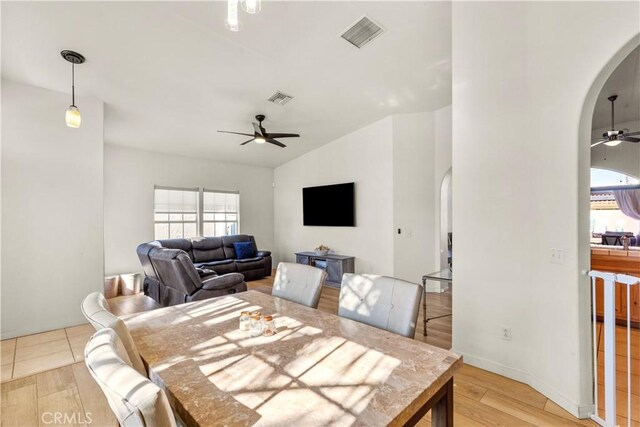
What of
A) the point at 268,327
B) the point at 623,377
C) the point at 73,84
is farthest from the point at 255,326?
the point at 73,84

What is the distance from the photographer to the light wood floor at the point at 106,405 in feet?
6.46

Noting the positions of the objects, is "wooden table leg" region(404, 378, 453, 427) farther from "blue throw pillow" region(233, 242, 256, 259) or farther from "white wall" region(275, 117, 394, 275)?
"blue throw pillow" region(233, 242, 256, 259)

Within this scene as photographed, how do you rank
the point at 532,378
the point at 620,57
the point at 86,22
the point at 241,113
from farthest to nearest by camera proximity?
1. the point at 241,113
2. the point at 86,22
3. the point at 532,378
4. the point at 620,57

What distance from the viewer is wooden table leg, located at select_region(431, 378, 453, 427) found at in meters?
1.21

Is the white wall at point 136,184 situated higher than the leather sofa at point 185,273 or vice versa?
the white wall at point 136,184

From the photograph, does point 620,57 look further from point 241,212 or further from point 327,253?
point 241,212

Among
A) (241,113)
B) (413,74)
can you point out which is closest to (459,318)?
(413,74)

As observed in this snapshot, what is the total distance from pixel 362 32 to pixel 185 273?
3601mm

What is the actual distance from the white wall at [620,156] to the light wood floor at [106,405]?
217 inches

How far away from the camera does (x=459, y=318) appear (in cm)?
279

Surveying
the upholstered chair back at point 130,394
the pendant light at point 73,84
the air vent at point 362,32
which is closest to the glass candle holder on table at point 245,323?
the upholstered chair back at point 130,394

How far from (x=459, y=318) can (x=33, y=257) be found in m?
5.05

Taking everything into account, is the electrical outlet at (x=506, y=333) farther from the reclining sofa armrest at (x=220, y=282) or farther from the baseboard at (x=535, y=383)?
the reclining sofa armrest at (x=220, y=282)

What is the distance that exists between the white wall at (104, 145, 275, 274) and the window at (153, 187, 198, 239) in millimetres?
151
